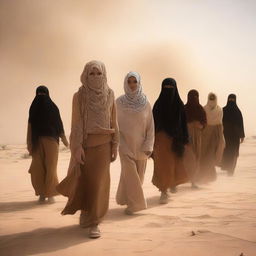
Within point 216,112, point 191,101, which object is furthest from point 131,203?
point 216,112

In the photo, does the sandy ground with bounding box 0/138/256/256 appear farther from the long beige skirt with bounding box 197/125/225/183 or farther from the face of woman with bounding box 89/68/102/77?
the face of woman with bounding box 89/68/102/77

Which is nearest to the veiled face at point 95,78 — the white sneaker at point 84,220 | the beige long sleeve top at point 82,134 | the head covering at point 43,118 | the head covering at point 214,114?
the beige long sleeve top at point 82,134

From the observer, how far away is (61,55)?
70438 mm

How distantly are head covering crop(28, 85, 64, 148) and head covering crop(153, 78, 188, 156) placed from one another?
1900 mm

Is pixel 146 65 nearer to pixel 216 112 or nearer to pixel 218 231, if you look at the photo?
pixel 216 112

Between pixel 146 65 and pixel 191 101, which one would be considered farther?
pixel 146 65

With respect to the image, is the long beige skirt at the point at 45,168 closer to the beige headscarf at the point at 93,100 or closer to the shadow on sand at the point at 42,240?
the shadow on sand at the point at 42,240

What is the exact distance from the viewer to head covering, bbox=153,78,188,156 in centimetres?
755

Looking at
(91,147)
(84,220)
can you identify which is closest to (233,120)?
(91,147)

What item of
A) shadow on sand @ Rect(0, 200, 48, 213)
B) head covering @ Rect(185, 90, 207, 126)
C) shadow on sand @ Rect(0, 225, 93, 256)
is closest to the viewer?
shadow on sand @ Rect(0, 225, 93, 256)

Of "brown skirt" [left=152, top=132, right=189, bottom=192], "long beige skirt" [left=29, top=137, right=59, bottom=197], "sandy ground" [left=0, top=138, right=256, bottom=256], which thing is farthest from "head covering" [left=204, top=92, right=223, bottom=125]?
"long beige skirt" [left=29, top=137, right=59, bottom=197]

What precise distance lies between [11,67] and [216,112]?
57781 millimetres

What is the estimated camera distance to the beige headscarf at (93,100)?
5.13 metres

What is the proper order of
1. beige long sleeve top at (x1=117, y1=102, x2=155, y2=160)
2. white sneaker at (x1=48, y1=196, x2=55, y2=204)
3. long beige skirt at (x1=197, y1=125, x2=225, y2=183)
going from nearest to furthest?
beige long sleeve top at (x1=117, y1=102, x2=155, y2=160)
white sneaker at (x1=48, y1=196, x2=55, y2=204)
long beige skirt at (x1=197, y1=125, x2=225, y2=183)
